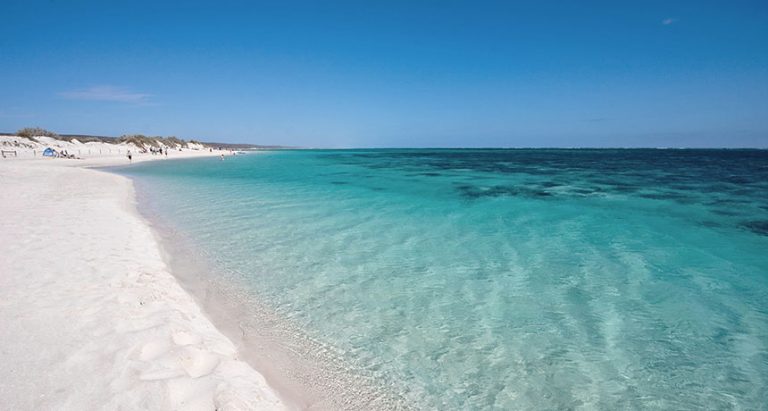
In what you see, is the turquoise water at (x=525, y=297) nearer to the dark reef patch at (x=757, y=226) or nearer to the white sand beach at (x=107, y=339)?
the dark reef patch at (x=757, y=226)

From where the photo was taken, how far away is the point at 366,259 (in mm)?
7902

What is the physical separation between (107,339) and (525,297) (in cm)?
564

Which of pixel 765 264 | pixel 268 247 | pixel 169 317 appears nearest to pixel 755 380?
pixel 765 264

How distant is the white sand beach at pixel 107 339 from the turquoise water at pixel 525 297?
1.31m

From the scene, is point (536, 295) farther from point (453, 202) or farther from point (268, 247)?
point (453, 202)

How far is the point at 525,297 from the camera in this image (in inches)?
234

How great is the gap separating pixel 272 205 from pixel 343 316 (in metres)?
10.6

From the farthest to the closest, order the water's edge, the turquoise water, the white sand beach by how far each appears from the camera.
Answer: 1. the turquoise water
2. the water's edge
3. the white sand beach

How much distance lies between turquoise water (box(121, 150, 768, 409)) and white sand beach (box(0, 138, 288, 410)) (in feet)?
4.28

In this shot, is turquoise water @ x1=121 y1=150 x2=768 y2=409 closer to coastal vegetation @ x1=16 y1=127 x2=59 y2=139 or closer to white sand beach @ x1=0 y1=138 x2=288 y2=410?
white sand beach @ x1=0 y1=138 x2=288 y2=410

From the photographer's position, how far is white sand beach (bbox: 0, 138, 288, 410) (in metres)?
3.07

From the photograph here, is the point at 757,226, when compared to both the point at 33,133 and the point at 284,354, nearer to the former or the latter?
the point at 284,354

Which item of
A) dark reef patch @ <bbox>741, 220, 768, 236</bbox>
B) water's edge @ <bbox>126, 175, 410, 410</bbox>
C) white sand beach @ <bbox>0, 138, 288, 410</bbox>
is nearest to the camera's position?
white sand beach @ <bbox>0, 138, 288, 410</bbox>

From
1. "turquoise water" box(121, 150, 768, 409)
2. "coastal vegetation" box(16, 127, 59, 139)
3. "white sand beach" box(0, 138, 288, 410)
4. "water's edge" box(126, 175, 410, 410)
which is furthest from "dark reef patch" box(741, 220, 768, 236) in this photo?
"coastal vegetation" box(16, 127, 59, 139)
